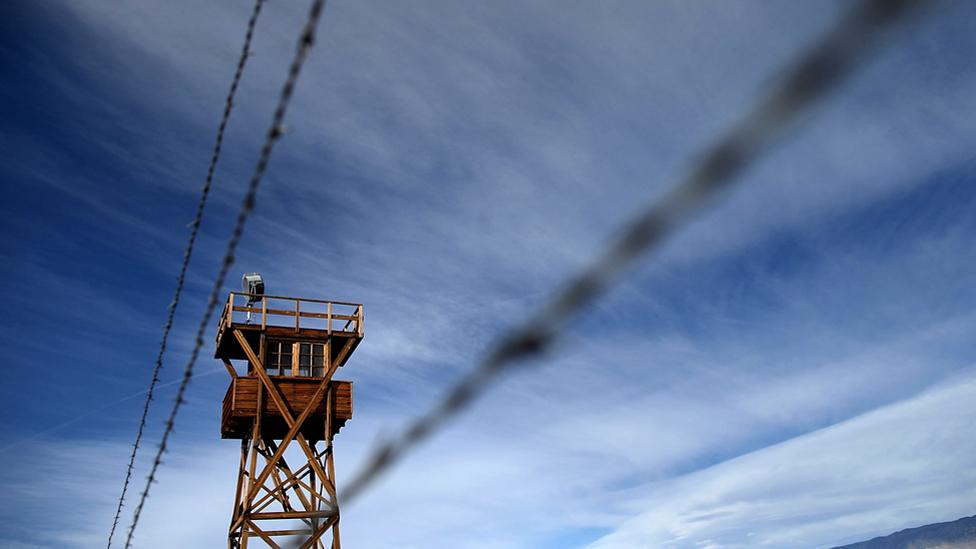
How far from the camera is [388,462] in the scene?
14.1 feet

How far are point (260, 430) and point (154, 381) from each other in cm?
1289

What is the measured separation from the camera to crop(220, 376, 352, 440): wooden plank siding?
2523 cm

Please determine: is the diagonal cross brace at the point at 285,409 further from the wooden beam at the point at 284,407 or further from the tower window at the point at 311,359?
the tower window at the point at 311,359

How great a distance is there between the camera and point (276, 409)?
83.8ft

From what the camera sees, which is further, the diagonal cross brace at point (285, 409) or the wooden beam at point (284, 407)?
the wooden beam at point (284, 407)

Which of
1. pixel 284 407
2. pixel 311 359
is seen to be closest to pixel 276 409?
pixel 284 407

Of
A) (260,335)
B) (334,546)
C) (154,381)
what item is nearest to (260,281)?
(260,335)

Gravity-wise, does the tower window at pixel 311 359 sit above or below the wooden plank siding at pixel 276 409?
above

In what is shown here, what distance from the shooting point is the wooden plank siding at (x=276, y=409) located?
25234 mm

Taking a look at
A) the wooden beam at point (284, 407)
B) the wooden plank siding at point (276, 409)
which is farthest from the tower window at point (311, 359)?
the wooden beam at point (284, 407)

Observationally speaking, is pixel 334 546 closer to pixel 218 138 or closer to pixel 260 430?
pixel 260 430

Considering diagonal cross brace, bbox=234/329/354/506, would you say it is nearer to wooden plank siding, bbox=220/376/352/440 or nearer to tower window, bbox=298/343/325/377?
wooden plank siding, bbox=220/376/352/440

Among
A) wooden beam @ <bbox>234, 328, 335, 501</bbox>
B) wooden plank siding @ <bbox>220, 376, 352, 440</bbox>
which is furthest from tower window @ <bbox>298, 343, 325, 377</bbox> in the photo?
wooden beam @ <bbox>234, 328, 335, 501</bbox>

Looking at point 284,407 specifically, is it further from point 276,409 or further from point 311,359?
point 311,359
